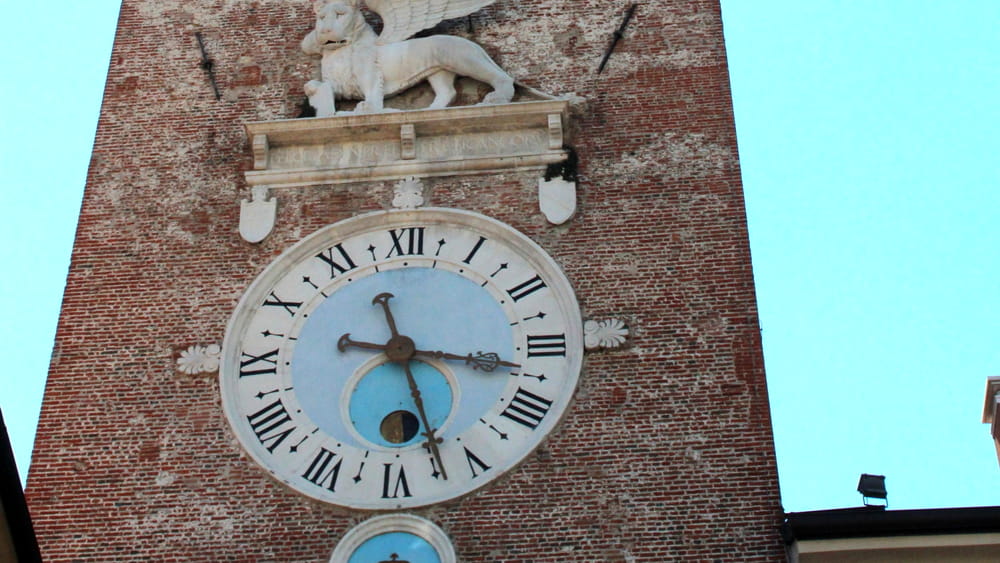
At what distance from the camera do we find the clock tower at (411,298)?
53.7 ft

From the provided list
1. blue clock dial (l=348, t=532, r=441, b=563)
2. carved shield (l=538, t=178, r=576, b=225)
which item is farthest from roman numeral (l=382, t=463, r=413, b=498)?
carved shield (l=538, t=178, r=576, b=225)

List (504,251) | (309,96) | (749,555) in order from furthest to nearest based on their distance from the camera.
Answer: (309,96) → (504,251) → (749,555)

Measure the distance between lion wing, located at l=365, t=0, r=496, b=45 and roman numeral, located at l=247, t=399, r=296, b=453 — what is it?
471 cm

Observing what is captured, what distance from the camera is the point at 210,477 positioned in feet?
55.1

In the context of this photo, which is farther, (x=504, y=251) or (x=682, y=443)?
(x=504, y=251)

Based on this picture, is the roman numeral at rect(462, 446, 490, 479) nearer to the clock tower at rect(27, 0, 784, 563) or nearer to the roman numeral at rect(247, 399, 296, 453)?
the clock tower at rect(27, 0, 784, 563)

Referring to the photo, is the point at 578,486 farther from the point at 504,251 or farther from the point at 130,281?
the point at 130,281

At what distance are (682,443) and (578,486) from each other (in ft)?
3.44

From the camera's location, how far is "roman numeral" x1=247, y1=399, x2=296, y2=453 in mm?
17078

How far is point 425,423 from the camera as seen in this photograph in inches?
665

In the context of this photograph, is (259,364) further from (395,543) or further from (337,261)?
(395,543)

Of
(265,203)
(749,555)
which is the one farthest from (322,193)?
(749,555)

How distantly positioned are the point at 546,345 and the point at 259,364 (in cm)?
278

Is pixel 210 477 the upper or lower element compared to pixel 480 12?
lower
